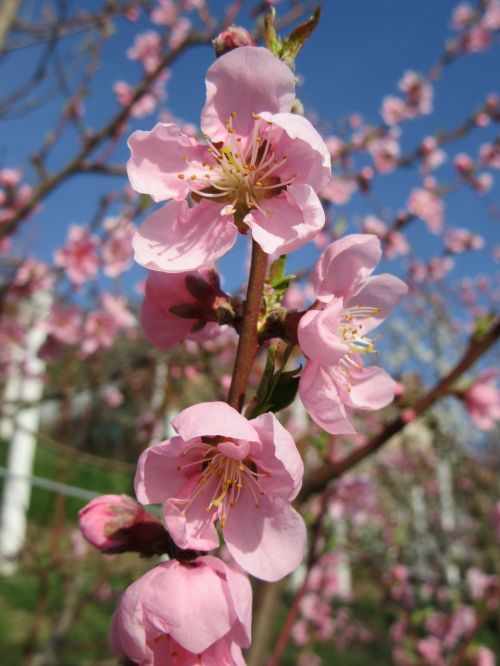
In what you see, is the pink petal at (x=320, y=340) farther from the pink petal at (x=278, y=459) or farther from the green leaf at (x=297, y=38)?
the green leaf at (x=297, y=38)

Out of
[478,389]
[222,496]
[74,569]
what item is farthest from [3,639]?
[222,496]

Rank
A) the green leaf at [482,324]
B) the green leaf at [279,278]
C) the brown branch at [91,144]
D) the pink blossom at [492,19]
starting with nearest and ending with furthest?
the green leaf at [279,278] < the green leaf at [482,324] < the brown branch at [91,144] < the pink blossom at [492,19]

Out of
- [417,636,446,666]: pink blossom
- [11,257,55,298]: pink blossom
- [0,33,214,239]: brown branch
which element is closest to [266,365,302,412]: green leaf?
[0,33,214,239]: brown branch

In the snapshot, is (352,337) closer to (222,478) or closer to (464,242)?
(222,478)

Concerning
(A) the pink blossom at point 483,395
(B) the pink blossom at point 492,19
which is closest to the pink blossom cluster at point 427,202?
(B) the pink blossom at point 492,19

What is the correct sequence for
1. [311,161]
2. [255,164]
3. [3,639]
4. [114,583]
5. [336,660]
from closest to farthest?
[311,161] < [255,164] < [3,639] < [336,660] < [114,583]

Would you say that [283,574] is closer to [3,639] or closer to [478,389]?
[478,389]

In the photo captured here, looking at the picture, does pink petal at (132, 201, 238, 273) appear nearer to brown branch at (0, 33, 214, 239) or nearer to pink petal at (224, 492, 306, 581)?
pink petal at (224, 492, 306, 581)
